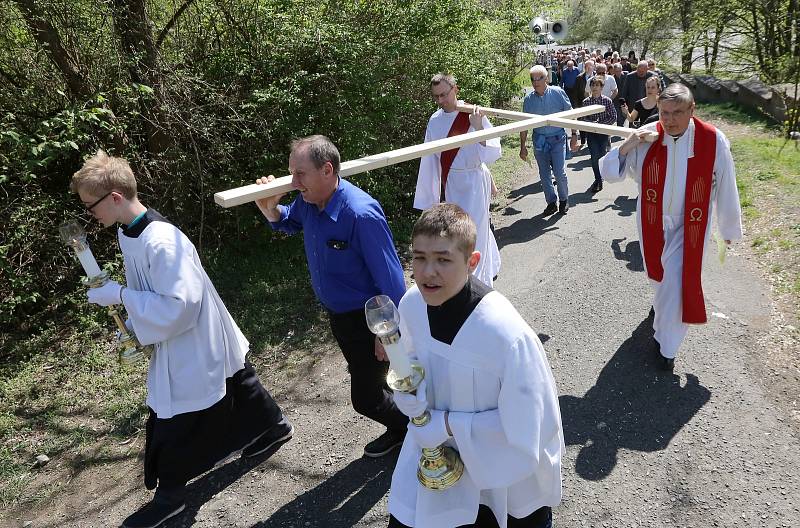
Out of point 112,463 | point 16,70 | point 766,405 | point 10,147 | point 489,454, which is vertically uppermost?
point 16,70

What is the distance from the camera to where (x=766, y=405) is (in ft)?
13.9

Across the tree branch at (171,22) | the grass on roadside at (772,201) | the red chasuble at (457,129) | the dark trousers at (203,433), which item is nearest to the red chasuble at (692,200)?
the grass on roadside at (772,201)

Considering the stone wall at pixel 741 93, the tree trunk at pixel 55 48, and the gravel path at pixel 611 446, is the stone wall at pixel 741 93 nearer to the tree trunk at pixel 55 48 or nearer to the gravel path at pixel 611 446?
the gravel path at pixel 611 446

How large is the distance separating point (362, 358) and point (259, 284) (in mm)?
3603

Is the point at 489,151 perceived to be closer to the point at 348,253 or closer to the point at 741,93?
the point at 348,253

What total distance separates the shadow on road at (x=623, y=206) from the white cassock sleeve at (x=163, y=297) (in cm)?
698

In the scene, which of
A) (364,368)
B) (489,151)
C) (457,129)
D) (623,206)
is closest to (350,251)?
(364,368)

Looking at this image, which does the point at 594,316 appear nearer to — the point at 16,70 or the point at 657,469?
the point at 657,469

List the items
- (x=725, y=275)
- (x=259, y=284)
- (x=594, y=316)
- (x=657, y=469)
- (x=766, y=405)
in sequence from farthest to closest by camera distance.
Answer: (x=259, y=284) < (x=725, y=275) < (x=594, y=316) < (x=766, y=405) < (x=657, y=469)

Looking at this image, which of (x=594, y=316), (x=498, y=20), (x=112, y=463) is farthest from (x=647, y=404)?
(x=498, y=20)

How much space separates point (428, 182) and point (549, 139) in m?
3.52

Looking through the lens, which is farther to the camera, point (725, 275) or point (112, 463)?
point (725, 275)

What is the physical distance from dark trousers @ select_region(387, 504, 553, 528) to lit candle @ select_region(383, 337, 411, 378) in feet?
2.62

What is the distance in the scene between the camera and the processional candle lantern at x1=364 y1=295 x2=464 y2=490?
213cm
